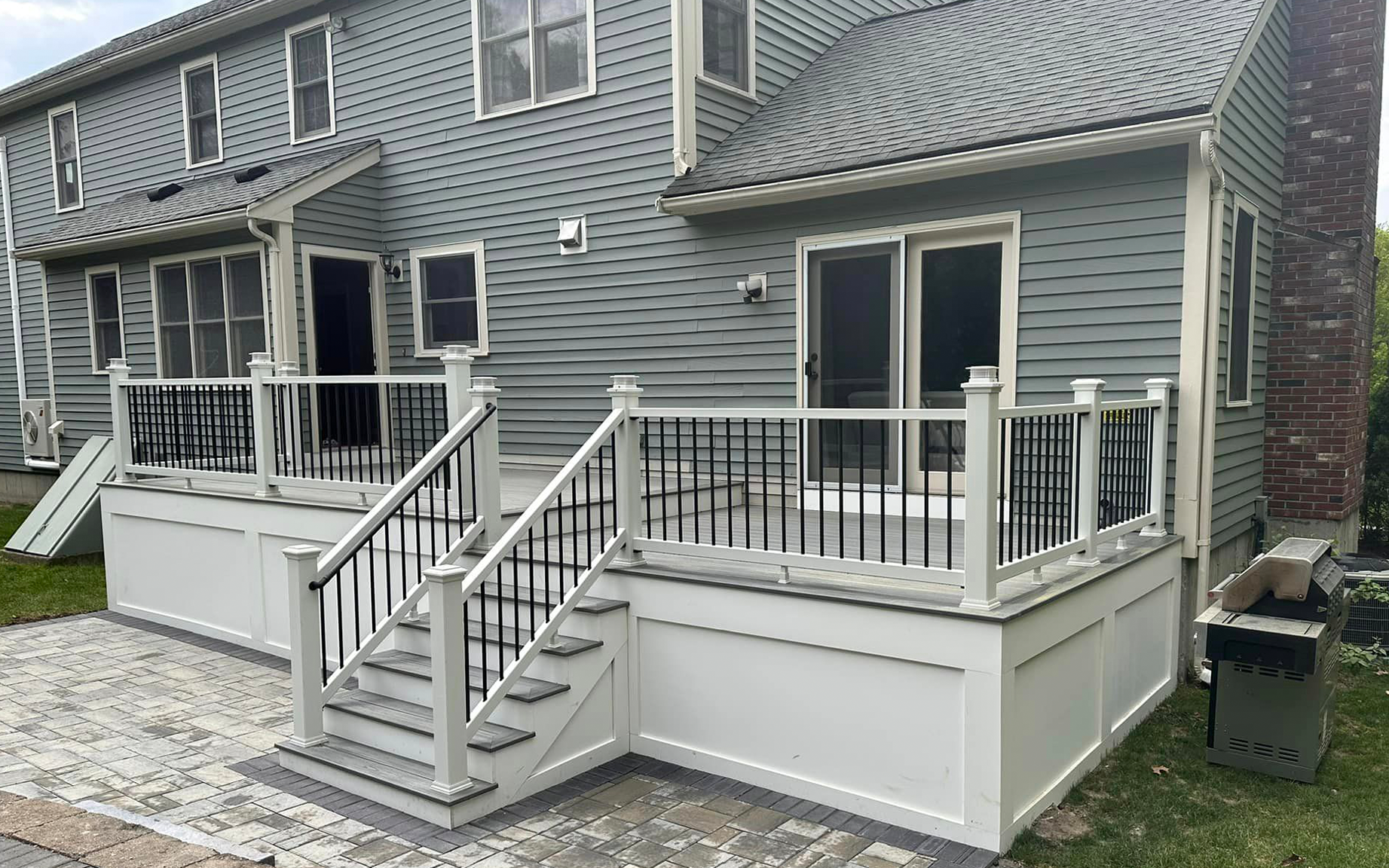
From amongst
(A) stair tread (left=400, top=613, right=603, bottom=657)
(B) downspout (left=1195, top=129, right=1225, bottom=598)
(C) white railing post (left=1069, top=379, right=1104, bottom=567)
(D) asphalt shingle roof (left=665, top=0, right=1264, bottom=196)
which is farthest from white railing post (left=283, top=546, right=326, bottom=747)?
(B) downspout (left=1195, top=129, right=1225, bottom=598)

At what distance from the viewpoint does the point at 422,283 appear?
9.13 m

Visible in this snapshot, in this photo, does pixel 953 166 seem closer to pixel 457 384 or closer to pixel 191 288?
pixel 457 384

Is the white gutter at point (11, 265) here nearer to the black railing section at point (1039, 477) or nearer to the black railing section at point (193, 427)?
the black railing section at point (193, 427)

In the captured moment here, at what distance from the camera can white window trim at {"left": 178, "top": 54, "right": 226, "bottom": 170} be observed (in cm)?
1055

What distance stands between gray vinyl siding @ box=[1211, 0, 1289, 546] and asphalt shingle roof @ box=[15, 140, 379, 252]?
293 inches

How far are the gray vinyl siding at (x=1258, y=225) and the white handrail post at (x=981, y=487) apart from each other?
298 centimetres

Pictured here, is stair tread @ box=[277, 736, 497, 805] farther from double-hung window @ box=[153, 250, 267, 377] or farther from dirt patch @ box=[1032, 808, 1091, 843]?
double-hung window @ box=[153, 250, 267, 377]

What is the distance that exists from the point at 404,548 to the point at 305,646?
0.72 metres

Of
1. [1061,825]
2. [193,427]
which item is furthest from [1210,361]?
[193,427]

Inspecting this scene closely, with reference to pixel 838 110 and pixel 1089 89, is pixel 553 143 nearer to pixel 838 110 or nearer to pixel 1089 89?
pixel 838 110


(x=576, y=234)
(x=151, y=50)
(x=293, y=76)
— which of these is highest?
(x=151, y=50)

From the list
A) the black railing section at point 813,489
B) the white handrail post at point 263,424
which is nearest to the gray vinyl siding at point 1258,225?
the black railing section at point 813,489

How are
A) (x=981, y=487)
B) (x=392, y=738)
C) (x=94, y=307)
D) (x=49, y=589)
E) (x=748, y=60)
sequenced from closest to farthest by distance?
(x=981, y=487)
(x=392, y=738)
(x=748, y=60)
(x=49, y=589)
(x=94, y=307)

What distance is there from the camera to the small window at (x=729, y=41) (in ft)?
24.8
